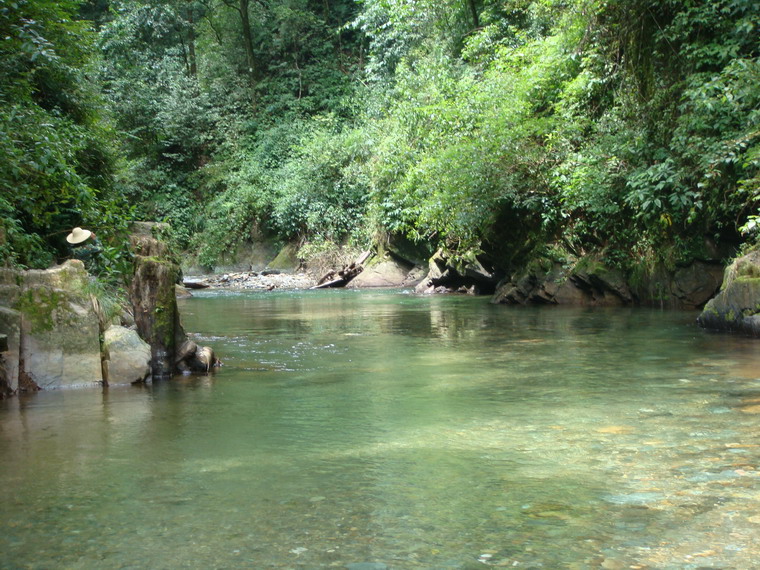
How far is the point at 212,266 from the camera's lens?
30266 mm

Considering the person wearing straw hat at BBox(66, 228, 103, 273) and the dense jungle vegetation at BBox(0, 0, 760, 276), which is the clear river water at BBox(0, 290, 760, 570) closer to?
the person wearing straw hat at BBox(66, 228, 103, 273)

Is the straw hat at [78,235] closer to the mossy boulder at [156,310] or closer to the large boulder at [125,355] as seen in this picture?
the mossy boulder at [156,310]

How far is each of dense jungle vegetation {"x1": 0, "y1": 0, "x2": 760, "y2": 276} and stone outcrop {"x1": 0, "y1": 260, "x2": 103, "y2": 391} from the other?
59cm

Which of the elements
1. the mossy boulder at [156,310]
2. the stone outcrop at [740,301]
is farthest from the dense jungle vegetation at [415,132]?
the mossy boulder at [156,310]

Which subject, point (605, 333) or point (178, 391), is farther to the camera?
point (605, 333)

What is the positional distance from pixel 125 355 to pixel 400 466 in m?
3.92

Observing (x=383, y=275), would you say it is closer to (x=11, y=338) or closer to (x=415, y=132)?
(x=415, y=132)

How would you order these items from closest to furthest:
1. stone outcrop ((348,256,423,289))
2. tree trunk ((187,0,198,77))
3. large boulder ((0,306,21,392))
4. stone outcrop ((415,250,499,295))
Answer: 1. large boulder ((0,306,21,392))
2. stone outcrop ((415,250,499,295))
3. stone outcrop ((348,256,423,289))
4. tree trunk ((187,0,198,77))

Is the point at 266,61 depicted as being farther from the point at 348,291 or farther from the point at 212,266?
the point at 348,291

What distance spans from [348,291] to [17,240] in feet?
49.1

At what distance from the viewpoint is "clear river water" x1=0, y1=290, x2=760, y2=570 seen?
2934 mm

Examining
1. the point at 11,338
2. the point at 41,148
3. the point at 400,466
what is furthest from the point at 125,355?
the point at 400,466

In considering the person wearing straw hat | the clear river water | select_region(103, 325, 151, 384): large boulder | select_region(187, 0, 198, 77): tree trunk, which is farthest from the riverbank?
the clear river water

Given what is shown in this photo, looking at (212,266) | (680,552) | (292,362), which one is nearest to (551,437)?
(680,552)
